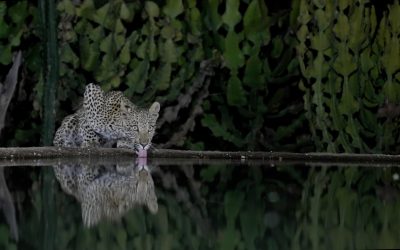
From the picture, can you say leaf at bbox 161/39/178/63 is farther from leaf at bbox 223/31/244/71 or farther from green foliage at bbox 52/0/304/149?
leaf at bbox 223/31/244/71

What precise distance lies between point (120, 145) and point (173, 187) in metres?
3.15

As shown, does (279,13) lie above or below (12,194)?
above

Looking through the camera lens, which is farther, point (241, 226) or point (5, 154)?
point (5, 154)

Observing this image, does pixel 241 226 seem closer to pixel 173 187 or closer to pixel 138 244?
pixel 138 244

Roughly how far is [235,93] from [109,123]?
2065 millimetres

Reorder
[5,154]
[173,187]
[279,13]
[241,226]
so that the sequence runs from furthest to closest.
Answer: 1. [279,13]
2. [5,154]
3. [173,187]
4. [241,226]

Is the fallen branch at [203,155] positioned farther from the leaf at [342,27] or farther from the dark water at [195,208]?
the leaf at [342,27]

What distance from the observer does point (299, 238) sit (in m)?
4.38

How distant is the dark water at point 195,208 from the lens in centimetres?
432

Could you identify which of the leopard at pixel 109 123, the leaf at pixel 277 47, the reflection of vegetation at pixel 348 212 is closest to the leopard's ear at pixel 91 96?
the leopard at pixel 109 123

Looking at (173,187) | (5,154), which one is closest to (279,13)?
(5,154)

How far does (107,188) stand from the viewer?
662 cm

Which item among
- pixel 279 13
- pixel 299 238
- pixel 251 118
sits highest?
pixel 279 13

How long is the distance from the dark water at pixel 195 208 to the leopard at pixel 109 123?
0.96 metres
